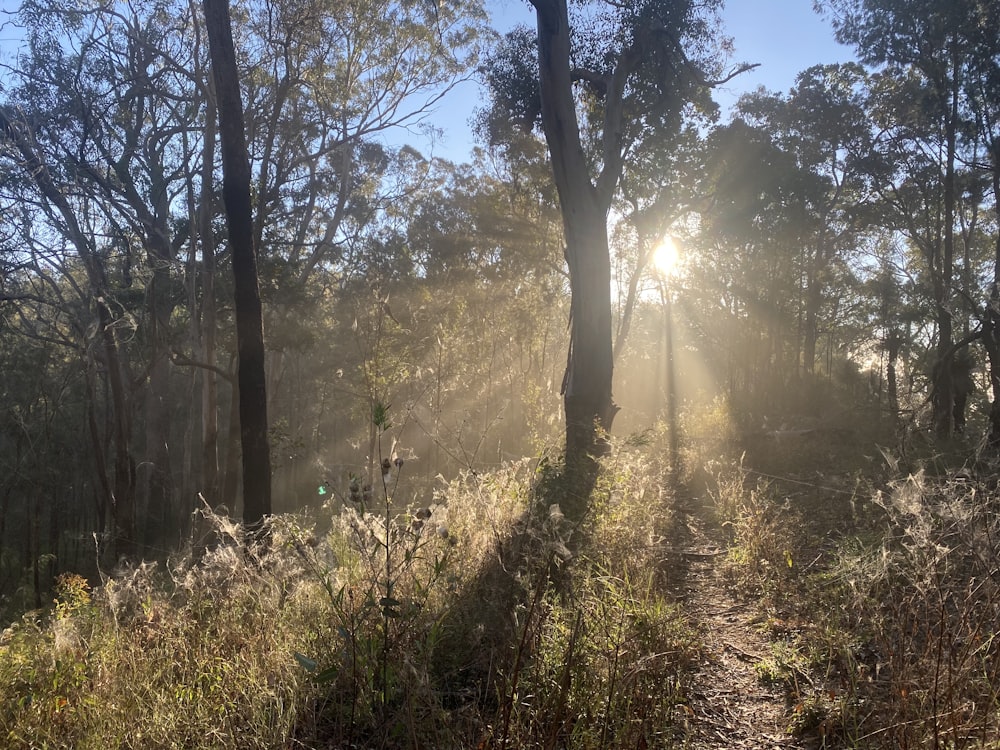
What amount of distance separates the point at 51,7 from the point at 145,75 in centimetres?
168

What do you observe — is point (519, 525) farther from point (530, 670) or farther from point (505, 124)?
point (505, 124)

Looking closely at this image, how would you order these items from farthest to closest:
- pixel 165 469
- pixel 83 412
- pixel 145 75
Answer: pixel 83 412
pixel 165 469
pixel 145 75

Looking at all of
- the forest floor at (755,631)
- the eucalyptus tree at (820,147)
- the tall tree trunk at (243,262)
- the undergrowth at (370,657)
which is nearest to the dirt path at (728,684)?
the forest floor at (755,631)

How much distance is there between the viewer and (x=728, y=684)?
9.30 ft

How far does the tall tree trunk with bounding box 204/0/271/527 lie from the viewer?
7.00 metres

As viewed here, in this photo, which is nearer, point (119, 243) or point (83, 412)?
point (119, 243)

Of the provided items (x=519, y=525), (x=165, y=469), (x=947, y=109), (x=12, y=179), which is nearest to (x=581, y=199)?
(x=519, y=525)

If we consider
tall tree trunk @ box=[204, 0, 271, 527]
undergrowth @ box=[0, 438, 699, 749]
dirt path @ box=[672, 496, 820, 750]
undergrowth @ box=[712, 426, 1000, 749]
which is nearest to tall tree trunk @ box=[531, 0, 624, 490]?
tall tree trunk @ box=[204, 0, 271, 527]

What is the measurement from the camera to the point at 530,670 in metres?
2.56

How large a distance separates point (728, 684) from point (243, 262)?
20.8 ft

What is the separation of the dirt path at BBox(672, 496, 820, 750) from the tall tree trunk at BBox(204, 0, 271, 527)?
4755mm

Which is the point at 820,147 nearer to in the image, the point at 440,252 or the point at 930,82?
the point at 930,82

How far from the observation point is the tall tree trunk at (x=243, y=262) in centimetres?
700

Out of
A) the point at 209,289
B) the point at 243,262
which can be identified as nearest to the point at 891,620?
the point at 243,262
